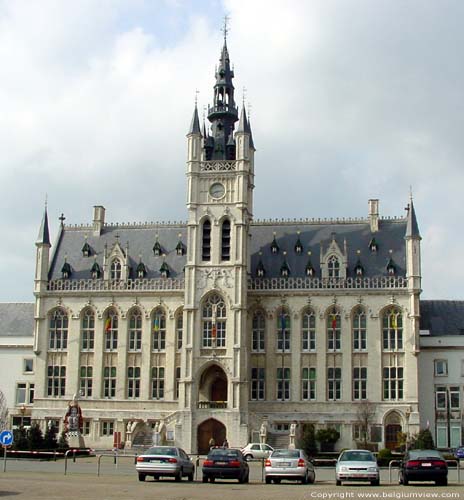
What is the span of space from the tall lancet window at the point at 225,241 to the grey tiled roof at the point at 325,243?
12.5 feet

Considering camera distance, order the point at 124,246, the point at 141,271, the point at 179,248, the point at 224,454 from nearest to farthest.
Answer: the point at 224,454
the point at 141,271
the point at 179,248
the point at 124,246

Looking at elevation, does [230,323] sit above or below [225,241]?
below

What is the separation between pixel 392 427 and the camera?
80750mm

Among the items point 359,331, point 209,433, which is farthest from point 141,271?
point 359,331

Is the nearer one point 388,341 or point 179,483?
point 179,483

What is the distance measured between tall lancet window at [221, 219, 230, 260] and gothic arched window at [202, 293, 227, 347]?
3590mm

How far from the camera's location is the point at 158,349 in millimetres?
85875

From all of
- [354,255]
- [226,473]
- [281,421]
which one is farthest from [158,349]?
[226,473]

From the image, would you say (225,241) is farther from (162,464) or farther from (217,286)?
(162,464)

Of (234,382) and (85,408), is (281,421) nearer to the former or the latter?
(234,382)

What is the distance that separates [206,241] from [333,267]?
452 inches

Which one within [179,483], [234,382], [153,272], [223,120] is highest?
[223,120]

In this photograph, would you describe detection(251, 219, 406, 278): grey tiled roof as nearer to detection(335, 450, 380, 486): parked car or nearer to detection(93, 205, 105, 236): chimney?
detection(93, 205, 105, 236): chimney

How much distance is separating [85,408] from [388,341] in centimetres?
2759
